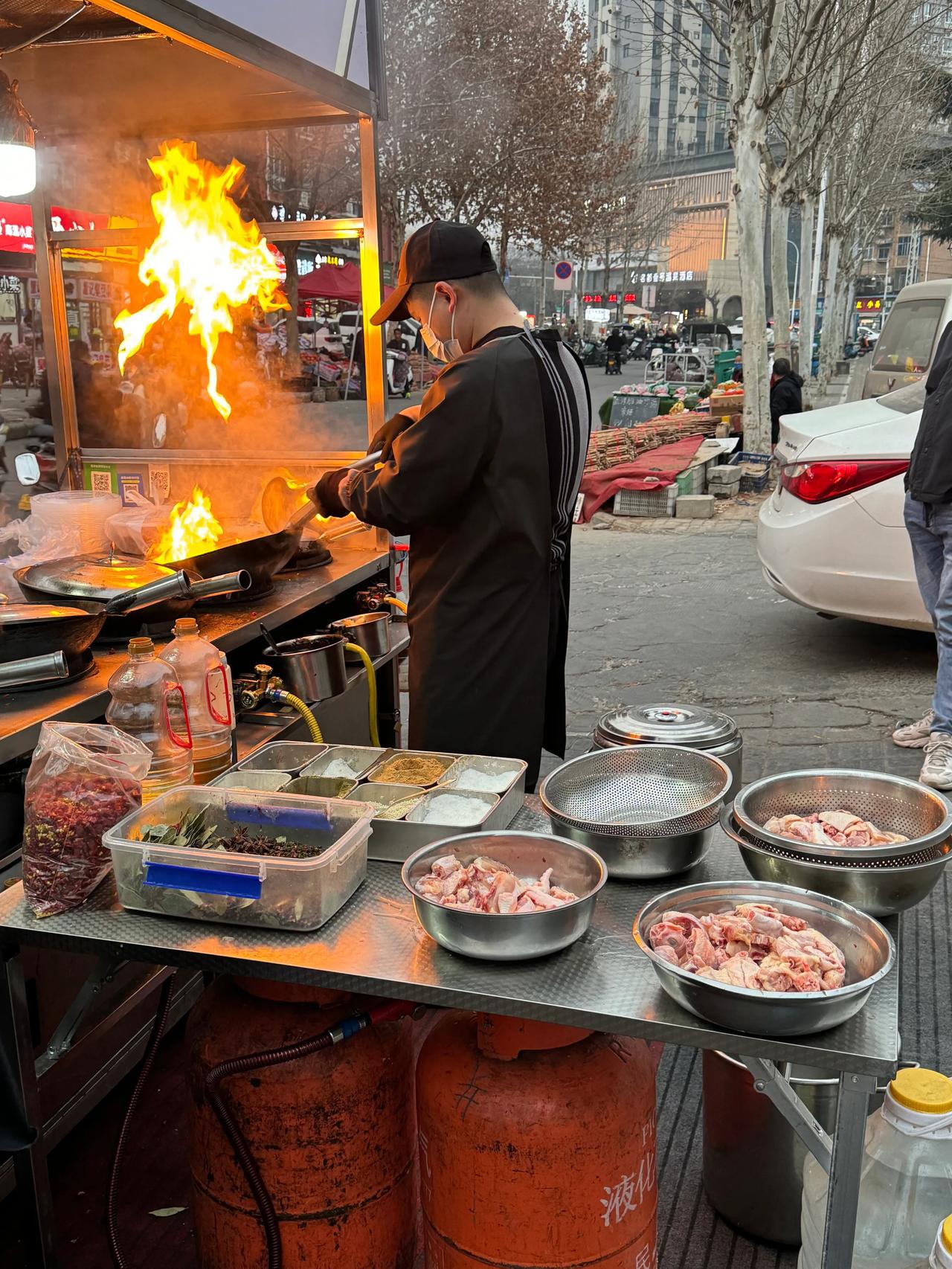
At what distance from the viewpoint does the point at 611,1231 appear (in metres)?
2.06

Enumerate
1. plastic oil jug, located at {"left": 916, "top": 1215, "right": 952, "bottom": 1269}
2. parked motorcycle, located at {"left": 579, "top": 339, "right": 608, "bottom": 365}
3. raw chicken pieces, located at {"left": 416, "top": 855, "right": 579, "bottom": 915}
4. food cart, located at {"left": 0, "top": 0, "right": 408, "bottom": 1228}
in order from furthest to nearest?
1. parked motorcycle, located at {"left": 579, "top": 339, "right": 608, "bottom": 365}
2. food cart, located at {"left": 0, "top": 0, "right": 408, "bottom": 1228}
3. raw chicken pieces, located at {"left": 416, "top": 855, "right": 579, "bottom": 915}
4. plastic oil jug, located at {"left": 916, "top": 1215, "right": 952, "bottom": 1269}

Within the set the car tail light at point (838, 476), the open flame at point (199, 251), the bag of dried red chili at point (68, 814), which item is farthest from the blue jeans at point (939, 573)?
the bag of dried red chili at point (68, 814)

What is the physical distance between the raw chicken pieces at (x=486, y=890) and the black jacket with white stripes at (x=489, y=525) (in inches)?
52.3

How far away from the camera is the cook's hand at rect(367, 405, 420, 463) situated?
11.5ft

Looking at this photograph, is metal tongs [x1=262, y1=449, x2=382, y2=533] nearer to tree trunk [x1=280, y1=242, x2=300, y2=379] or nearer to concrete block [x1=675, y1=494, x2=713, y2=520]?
tree trunk [x1=280, y1=242, x2=300, y2=379]

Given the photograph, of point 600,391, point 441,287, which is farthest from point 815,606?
point 600,391

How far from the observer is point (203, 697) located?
2779 mm

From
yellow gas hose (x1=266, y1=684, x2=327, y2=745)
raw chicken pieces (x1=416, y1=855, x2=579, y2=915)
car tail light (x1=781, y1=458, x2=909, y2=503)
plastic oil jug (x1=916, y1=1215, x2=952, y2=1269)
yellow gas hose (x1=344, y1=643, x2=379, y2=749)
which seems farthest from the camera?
car tail light (x1=781, y1=458, x2=909, y2=503)

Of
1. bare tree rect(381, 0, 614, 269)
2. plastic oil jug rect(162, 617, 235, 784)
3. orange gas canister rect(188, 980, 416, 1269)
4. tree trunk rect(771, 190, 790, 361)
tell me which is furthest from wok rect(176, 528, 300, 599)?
bare tree rect(381, 0, 614, 269)

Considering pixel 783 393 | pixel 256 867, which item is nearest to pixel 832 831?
pixel 256 867

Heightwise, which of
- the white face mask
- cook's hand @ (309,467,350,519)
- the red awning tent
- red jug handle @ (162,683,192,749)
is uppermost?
the red awning tent

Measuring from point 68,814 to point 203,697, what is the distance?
67 centimetres

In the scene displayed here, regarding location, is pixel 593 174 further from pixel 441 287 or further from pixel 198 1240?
pixel 198 1240

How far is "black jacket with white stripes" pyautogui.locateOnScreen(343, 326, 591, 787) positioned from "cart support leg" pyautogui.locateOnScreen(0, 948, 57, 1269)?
5.13 ft
